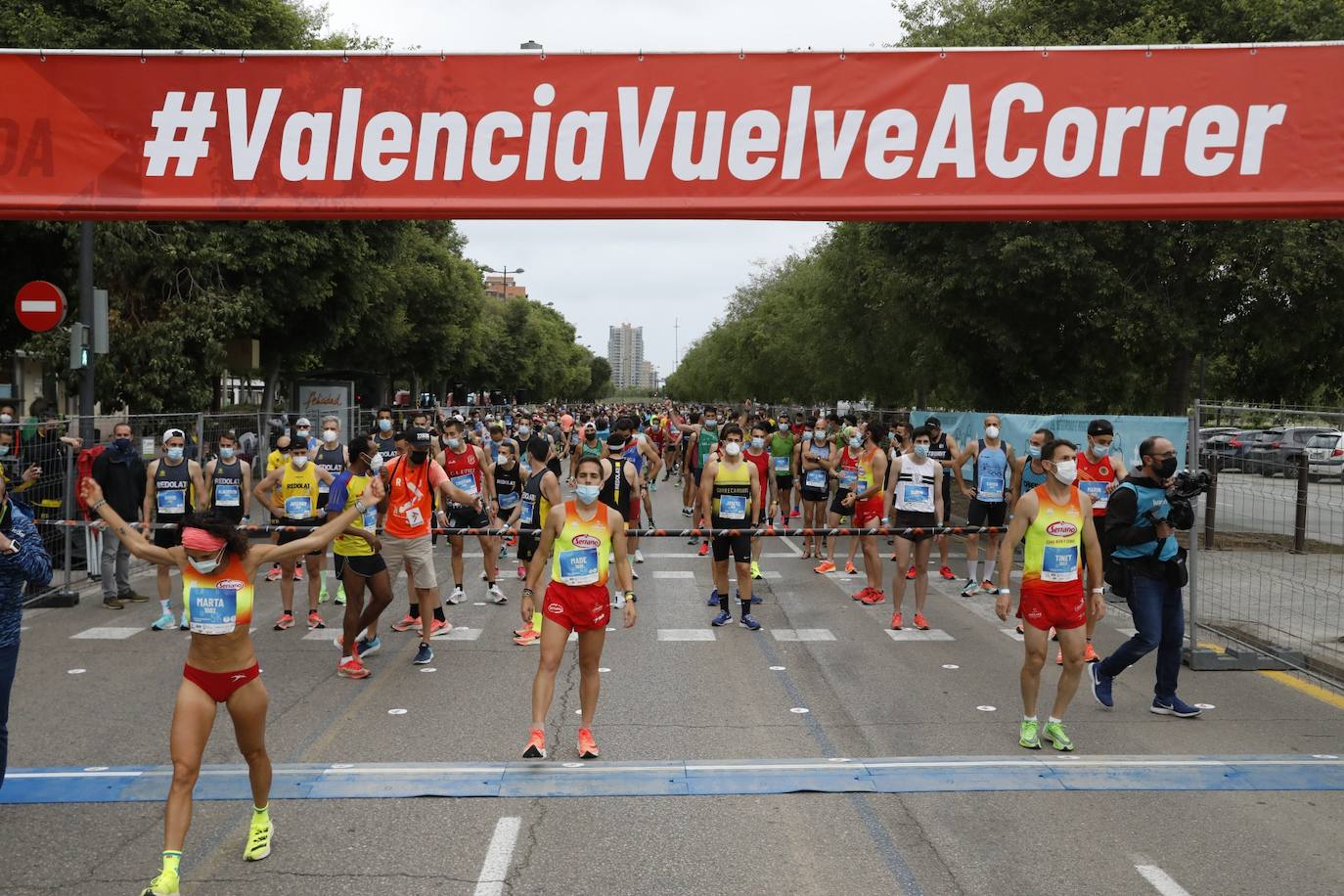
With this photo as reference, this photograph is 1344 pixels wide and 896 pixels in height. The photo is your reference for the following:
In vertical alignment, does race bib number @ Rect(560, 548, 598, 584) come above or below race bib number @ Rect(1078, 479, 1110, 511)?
below

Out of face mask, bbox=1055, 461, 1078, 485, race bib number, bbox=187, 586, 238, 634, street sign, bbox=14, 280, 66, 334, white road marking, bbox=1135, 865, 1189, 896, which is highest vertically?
street sign, bbox=14, 280, 66, 334

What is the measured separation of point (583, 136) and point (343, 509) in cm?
386

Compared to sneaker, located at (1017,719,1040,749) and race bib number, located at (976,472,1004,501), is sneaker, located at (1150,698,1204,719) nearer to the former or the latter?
sneaker, located at (1017,719,1040,749)

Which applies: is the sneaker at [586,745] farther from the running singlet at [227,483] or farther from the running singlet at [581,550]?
the running singlet at [227,483]

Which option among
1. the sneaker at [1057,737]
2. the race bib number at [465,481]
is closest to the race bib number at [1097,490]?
the sneaker at [1057,737]

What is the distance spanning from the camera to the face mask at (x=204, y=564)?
4.99m

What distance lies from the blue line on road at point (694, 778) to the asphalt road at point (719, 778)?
41 millimetres

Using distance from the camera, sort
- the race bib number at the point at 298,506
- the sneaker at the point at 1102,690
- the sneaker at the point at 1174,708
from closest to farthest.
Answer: the sneaker at the point at 1174,708
the sneaker at the point at 1102,690
the race bib number at the point at 298,506

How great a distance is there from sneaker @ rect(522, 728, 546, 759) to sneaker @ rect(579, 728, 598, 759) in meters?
0.25

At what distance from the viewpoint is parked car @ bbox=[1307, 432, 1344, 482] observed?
8391mm

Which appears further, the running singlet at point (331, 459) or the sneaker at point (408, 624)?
the running singlet at point (331, 459)

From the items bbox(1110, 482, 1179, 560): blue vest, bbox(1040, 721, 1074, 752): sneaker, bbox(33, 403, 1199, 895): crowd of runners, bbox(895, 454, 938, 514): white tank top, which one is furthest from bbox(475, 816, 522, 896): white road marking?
bbox(895, 454, 938, 514): white tank top

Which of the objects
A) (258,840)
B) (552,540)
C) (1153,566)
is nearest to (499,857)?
(258,840)

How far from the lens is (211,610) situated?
4.96m
